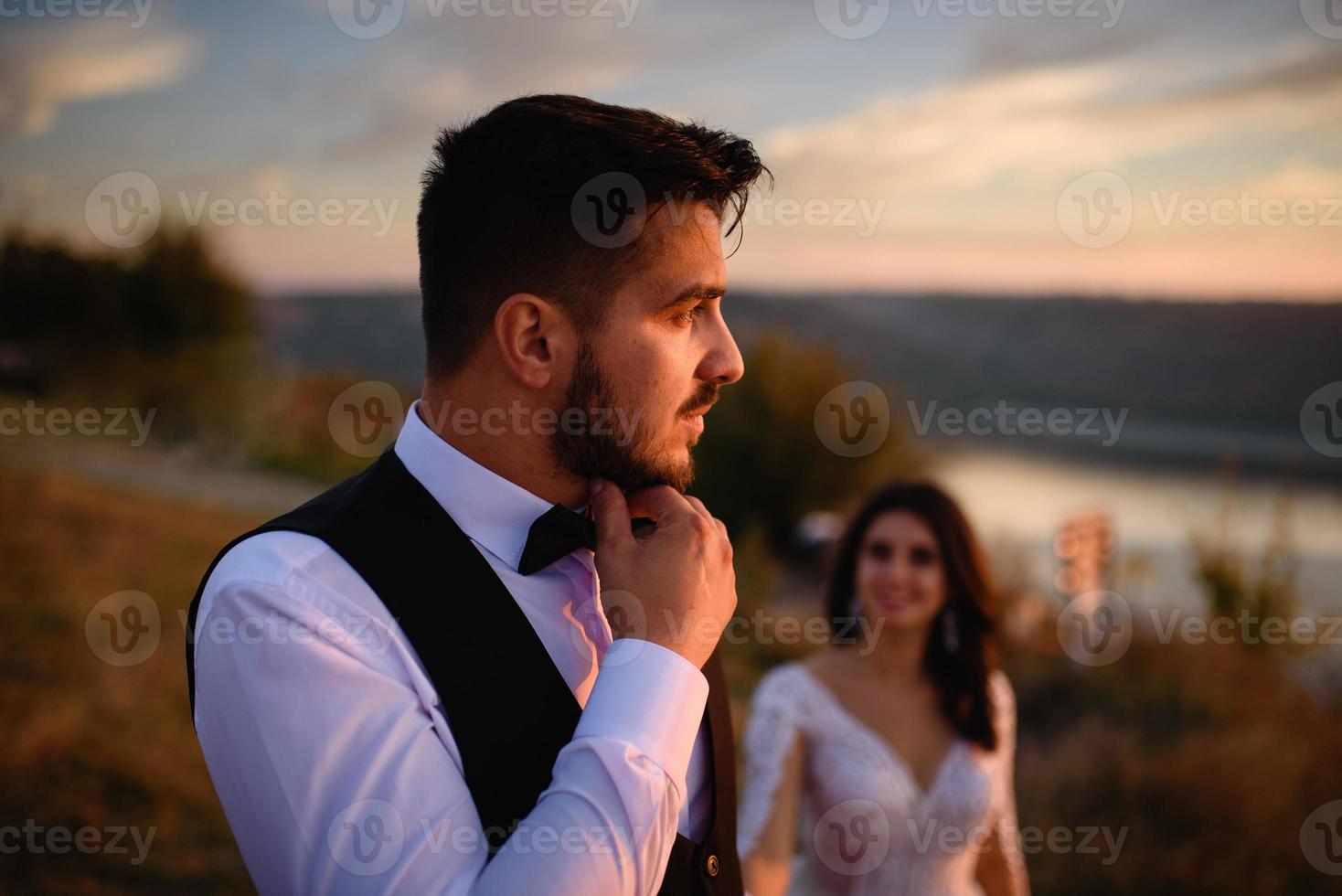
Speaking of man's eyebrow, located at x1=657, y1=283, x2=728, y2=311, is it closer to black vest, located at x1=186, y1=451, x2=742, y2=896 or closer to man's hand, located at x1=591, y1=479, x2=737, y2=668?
man's hand, located at x1=591, y1=479, x2=737, y2=668

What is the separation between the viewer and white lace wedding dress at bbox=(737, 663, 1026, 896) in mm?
3225

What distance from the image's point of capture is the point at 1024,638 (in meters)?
7.07

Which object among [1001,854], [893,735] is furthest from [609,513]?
[1001,854]

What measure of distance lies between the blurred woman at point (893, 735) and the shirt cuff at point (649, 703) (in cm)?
219

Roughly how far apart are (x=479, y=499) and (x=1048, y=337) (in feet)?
39.3

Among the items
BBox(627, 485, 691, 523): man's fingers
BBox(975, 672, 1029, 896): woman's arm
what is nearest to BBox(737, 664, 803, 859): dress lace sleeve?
BBox(975, 672, 1029, 896): woman's arm

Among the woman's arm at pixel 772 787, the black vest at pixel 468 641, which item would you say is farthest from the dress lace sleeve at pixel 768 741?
the black vest at pixel 468 641

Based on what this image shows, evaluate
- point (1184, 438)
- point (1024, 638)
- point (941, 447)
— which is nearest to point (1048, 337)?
point (941, 447)

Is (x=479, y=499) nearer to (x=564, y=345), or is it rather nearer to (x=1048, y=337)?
(x=564, y=345)

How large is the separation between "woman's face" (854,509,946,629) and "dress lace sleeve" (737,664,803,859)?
46 cm

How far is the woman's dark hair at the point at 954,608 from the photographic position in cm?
351

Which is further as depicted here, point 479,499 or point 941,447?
point 941,447

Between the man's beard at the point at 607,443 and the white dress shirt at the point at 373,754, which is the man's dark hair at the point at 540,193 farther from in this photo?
the white dress shirt at the point at 373,754

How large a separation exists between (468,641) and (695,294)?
686 mm
